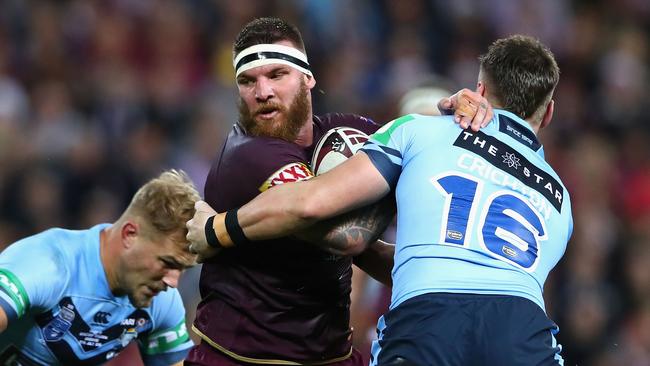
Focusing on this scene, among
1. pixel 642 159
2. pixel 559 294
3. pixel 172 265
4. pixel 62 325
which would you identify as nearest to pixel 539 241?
pixel 172 265

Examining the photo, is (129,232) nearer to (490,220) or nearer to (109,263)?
(109,263)

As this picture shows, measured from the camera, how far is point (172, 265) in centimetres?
580

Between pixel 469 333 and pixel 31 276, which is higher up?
pixel 469 333

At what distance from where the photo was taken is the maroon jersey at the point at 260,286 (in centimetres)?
489

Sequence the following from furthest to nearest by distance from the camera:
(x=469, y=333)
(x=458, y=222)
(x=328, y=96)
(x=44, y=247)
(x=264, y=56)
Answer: (x=328, y=96)
(x=44, y=247)
(x=264, y=56)
(x=458, y=222)
(x=469, y=333)

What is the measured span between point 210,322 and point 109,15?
7.79 metres

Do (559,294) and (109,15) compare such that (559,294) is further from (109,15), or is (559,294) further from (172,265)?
(109,15)

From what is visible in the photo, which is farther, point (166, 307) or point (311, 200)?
point (166, 307)

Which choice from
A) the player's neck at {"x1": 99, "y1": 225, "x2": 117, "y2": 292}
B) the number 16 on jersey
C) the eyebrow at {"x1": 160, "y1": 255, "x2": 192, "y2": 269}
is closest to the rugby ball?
the number 16 on jersey

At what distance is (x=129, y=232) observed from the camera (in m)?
5.86

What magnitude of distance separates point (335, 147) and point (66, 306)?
1.68m

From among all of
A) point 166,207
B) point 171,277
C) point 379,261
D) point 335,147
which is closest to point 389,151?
point 335,147

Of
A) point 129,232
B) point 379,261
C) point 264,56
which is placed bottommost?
point 379,261

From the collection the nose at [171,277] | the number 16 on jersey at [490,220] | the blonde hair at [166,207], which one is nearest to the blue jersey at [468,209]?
the number 16 on jersey at [490,220]
